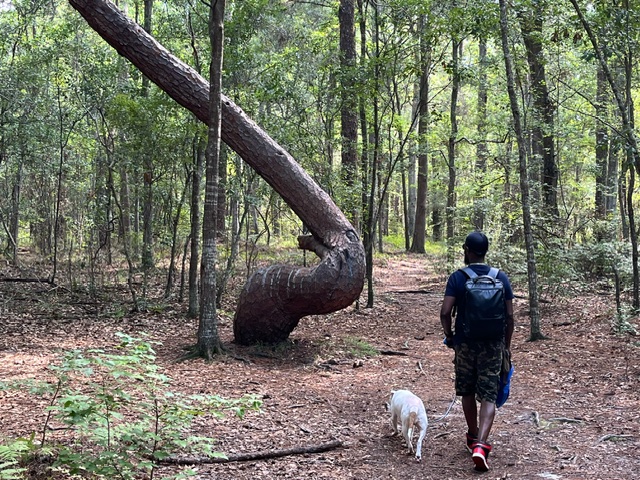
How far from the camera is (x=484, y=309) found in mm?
4289

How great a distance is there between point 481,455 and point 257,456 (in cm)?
181

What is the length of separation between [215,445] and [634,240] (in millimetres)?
7779

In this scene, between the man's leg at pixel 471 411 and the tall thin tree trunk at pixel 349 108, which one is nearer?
the man's leg at pixel 471 411

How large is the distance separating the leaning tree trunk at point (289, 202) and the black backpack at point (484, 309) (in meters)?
3.74

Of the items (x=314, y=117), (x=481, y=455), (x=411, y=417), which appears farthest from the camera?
(x=314, y=117)

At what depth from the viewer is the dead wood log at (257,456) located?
4.31 metres

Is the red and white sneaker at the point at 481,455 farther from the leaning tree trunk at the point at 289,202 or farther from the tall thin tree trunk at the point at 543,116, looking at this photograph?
the tall thin tree trunk at the point at 543,116

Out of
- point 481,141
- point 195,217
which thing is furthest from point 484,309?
point 481,141

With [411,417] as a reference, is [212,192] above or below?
above

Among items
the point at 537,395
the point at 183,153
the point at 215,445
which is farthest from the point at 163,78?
the point at 537,395

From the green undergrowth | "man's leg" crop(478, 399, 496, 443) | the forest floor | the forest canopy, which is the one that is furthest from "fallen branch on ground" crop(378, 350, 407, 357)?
the green undergrowth

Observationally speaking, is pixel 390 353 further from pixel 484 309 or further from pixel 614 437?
pixel 484 309

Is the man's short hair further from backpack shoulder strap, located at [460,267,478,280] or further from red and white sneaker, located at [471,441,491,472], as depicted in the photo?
red and white sneaker, located at [471,441,491,472]

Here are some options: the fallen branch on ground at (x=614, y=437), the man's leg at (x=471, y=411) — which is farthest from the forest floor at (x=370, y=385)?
the man's leg at (x=471, y=411)
